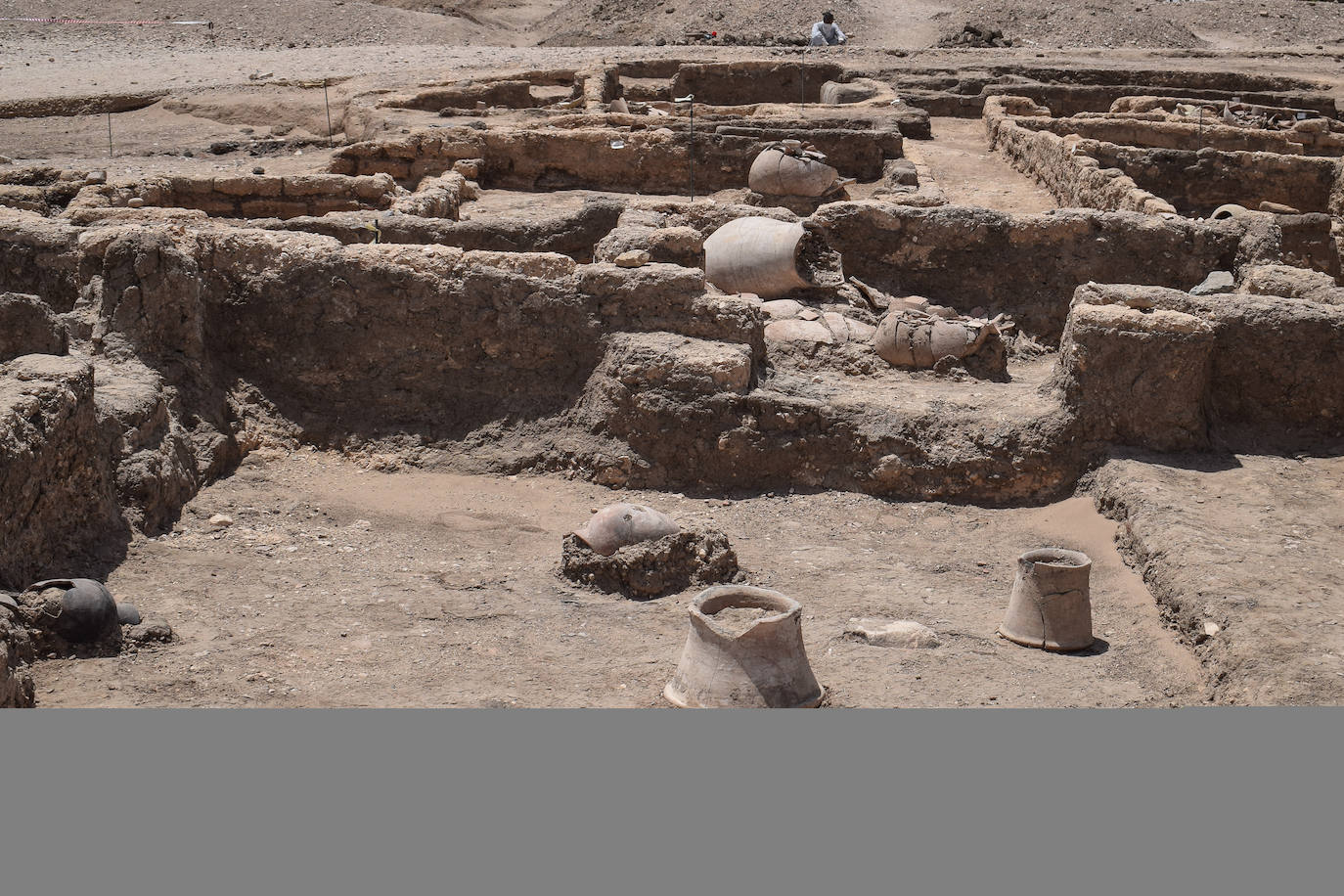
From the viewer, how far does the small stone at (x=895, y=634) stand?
584 centimetres

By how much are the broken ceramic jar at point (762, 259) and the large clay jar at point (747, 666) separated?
4570mm

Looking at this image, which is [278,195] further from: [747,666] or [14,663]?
[747,666]

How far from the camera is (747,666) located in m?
5.04

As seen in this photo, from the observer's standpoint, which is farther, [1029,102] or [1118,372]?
[1029,102]

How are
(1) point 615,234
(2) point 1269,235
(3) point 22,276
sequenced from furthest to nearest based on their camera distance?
(2) point 1269,235, (1) point 615,234, (3) point 22,276

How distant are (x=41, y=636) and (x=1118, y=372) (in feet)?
18.0

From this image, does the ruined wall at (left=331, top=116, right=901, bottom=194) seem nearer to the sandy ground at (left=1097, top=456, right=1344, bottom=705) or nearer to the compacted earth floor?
the compacted earth floor

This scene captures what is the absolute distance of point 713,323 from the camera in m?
7.98

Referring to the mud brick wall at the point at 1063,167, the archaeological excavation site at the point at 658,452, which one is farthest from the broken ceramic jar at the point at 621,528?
the mud brick wall at the point at 1063,167

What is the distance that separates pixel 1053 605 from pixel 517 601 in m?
2.32

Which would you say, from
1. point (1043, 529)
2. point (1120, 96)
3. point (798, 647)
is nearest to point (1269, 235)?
point (1043, 529)

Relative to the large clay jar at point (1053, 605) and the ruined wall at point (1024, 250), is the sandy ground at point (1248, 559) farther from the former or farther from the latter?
the ruined wall at point (1024, 250)

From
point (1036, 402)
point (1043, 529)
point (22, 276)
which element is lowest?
point (1043, 529)

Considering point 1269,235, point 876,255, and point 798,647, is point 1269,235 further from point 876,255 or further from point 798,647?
point 798,647
